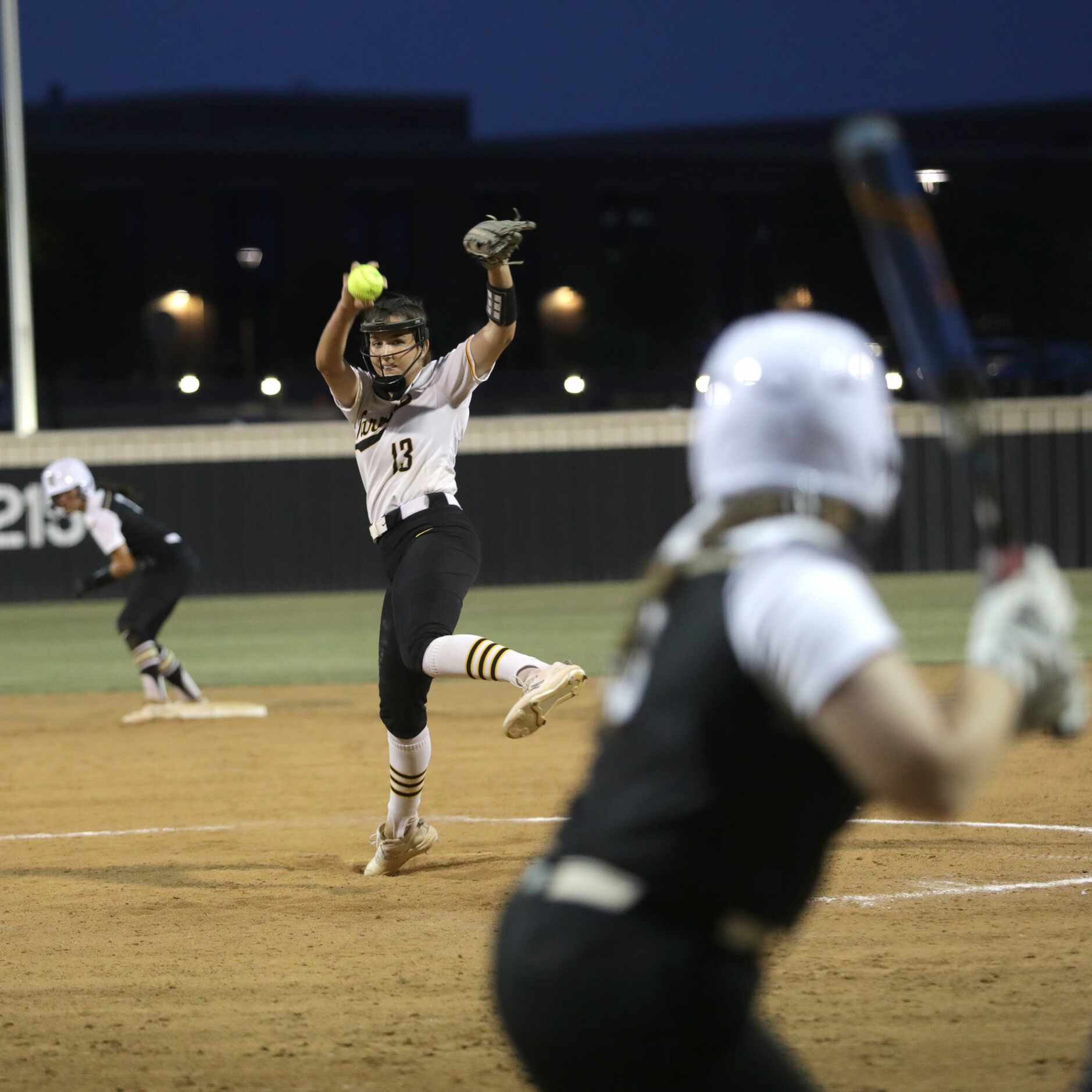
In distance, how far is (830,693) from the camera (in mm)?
2293

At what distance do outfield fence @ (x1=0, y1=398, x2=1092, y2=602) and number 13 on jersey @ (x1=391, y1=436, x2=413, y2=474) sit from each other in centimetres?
1542

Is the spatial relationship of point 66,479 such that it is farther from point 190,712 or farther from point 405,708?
point 405,708

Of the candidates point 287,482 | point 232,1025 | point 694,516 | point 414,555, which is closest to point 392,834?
point 414,555

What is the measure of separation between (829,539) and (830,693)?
262 mm

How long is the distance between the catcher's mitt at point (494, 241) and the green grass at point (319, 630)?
7340 mm

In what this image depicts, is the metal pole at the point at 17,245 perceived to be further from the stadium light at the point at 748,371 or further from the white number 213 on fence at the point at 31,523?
the stadium light at the point at 748,371

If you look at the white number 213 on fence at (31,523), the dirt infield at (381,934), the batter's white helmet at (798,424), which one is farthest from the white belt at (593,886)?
the white number 213 on fence at (31,523)

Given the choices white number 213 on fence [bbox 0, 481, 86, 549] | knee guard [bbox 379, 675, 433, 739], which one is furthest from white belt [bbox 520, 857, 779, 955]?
white number 213 on fence [bbox 0, 481, 86, 549]

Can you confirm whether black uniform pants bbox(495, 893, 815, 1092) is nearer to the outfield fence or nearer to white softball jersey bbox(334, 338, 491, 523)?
white softball jersey bbox(334, 338, 491, 523)

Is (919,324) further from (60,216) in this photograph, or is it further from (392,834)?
(60,216)

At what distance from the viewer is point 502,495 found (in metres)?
23.4

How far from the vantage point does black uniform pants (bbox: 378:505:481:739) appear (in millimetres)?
7305

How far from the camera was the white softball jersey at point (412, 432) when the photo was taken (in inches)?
303

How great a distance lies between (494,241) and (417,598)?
59.2 inches
